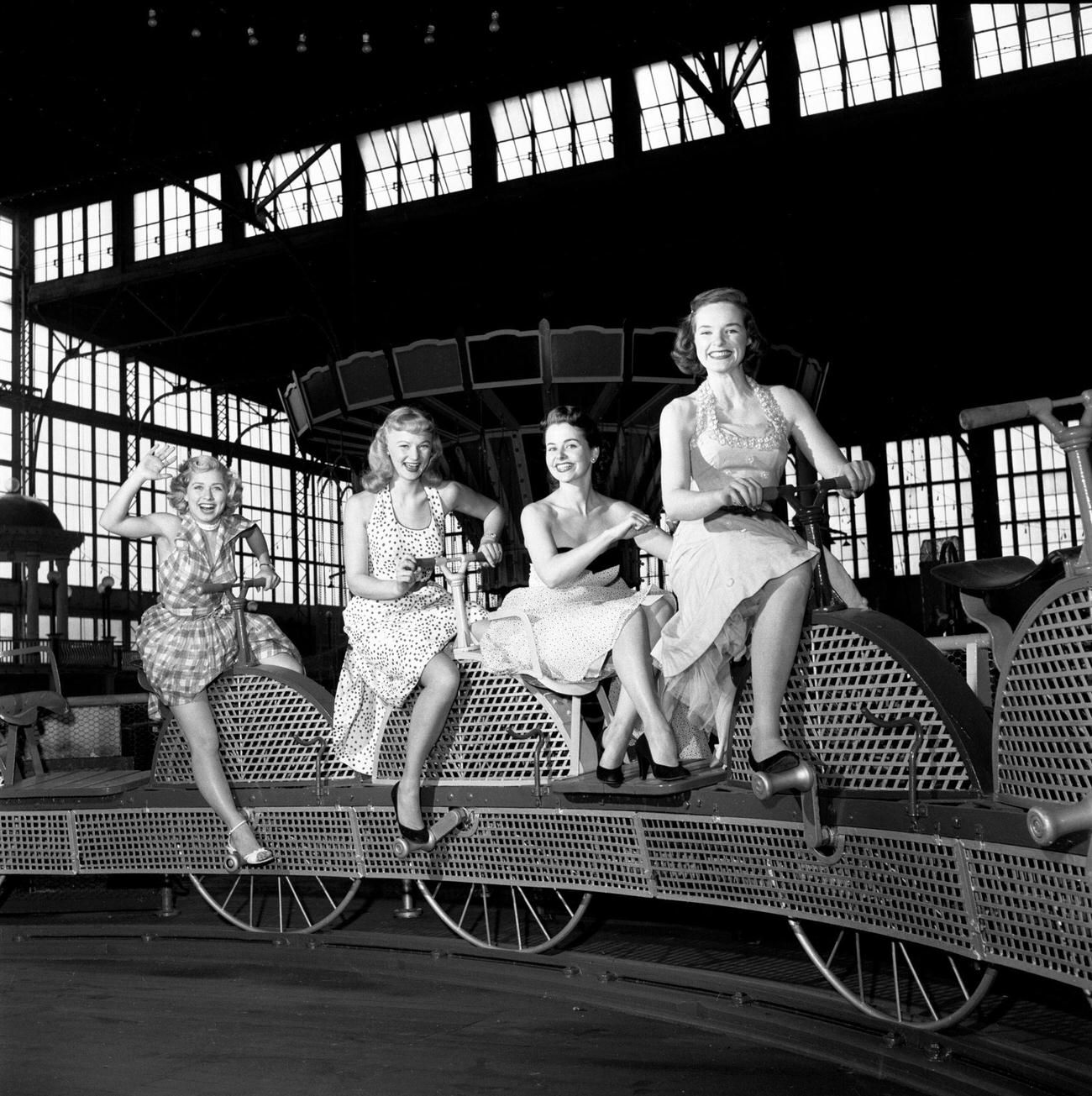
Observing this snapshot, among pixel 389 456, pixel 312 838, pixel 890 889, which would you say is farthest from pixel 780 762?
pixel 312 838

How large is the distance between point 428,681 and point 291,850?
1.19 metres

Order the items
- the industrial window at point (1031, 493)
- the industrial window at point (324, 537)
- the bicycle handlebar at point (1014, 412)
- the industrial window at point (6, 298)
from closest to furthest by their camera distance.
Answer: the bicycle handlebar at point (1014, 412), the industrial window at point (6, 298), the industrial window at point (1031, 493), the industrial window at point (324, 537)

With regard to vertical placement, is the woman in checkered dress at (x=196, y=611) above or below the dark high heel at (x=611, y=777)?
above

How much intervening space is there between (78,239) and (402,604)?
27086mm

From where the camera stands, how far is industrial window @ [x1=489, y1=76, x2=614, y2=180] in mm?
24188

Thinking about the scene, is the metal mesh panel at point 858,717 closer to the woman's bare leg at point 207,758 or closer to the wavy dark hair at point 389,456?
the wavy dark hair at point 389,456

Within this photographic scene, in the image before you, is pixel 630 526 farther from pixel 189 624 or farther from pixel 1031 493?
pixel 1031 493

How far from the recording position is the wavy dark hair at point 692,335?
403 cm

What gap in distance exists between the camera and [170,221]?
28.8 m

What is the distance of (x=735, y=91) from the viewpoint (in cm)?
1861

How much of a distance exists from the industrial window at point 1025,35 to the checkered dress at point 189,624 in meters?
18.1

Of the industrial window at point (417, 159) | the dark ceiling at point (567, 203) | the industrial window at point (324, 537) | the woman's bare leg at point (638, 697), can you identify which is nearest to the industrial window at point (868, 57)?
the dark ceiling at point (567, 203)

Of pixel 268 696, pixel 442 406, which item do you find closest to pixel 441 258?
pixel 442 406

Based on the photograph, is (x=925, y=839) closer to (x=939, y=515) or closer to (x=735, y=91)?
(x=735, y=91)
